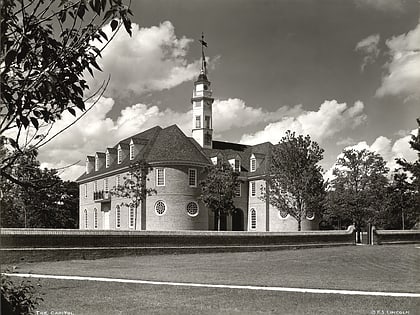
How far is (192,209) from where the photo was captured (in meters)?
37.9

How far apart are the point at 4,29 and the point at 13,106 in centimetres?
61

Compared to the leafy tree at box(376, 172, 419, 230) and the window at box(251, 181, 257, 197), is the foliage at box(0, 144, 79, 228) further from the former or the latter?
the leafy tree at box(376, 172, 419, 230)

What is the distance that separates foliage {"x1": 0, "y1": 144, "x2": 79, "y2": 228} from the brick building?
2.97 metres

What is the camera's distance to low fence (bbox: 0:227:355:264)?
68.4 feet

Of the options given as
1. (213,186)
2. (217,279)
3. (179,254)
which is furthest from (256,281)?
(213,186)

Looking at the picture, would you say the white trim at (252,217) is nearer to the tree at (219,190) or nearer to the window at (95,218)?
the tree at (219,190)

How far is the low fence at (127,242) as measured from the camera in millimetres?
20859

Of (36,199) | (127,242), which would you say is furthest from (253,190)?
(36,199)

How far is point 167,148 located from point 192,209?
4.94 metres

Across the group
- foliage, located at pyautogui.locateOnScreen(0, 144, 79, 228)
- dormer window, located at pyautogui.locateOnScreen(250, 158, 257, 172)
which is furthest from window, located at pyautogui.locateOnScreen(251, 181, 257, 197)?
foliage, located at pyautogui.locateOnScreen(0, 144, 79, 228)

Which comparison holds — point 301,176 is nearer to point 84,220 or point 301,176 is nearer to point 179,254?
point 179,254

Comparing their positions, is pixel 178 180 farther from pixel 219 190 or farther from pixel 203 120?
pixel 203 120

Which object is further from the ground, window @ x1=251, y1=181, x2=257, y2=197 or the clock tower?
the clock tower

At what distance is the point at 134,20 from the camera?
8195mm
